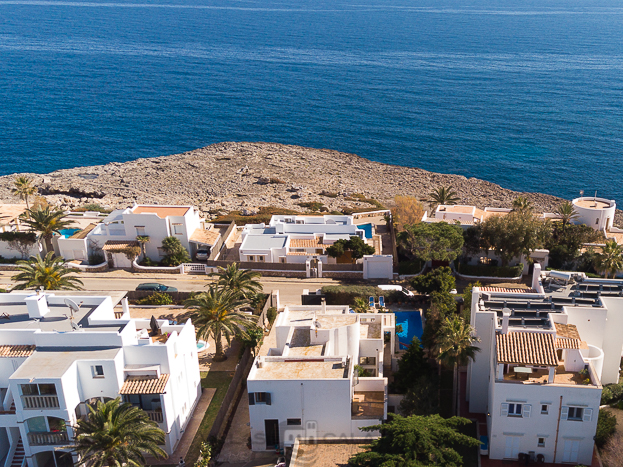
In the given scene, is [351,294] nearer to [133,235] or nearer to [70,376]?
[133,235]

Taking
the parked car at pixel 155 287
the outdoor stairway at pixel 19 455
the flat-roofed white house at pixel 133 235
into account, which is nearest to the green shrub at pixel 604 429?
the outdoor stairway at pixel 19 455

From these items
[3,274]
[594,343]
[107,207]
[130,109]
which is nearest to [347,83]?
[130,109]

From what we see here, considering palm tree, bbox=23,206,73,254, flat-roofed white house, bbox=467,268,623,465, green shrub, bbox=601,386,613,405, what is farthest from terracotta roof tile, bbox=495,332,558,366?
palm tree, bbox=23,206,73,254

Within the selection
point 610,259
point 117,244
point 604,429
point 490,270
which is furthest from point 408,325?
point 117,244

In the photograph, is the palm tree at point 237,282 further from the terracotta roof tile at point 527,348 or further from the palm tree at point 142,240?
the terracotta roof tile at point 527,348

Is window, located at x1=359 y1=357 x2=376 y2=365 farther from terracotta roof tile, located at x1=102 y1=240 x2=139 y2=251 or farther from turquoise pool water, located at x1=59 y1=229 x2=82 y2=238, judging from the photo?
turquoise pool water, located at x1=59 y1=229 x2=82 y2=238

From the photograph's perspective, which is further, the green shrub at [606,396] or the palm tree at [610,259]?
the palm tree at [610,259]
